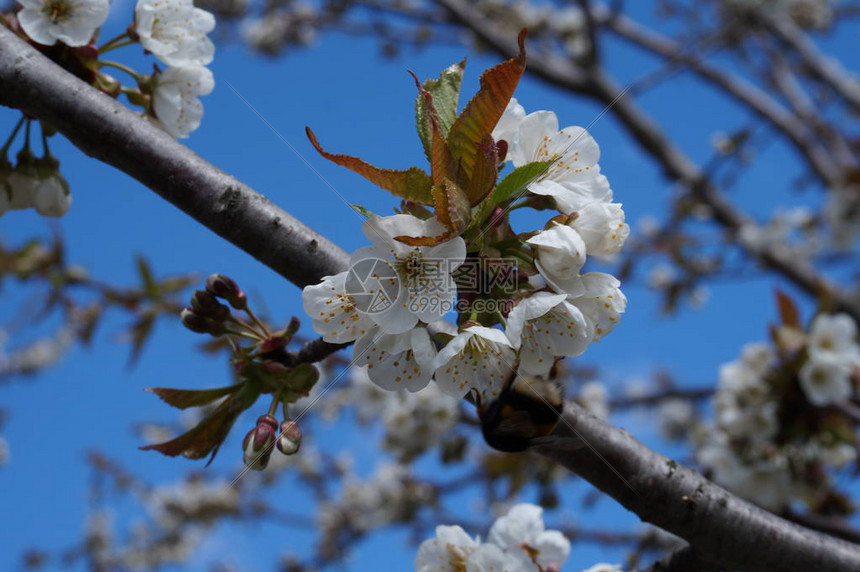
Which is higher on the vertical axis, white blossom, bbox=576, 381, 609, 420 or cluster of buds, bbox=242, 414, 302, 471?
white blossom, bbox=576, 381, 609, 420

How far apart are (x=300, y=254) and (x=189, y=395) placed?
31 cm

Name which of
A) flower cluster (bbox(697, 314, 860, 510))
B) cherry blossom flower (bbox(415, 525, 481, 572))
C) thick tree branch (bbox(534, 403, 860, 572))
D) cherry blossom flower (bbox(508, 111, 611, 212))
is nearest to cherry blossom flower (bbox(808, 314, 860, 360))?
flower cluster (bbox(697, 314, 860, 510))

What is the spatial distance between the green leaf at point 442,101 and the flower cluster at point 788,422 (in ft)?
7.27

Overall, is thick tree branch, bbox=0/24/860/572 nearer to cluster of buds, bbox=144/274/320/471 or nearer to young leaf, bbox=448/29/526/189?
cluster of buds, bbox=144/274/320/471

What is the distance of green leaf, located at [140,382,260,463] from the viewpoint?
112cm

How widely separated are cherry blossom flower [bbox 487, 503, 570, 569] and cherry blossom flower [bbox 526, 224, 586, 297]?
2.51 ft

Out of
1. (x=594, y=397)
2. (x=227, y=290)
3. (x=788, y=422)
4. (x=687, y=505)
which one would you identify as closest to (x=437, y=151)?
(x=227, y=290)

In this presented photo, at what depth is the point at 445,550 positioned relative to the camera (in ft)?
4.64

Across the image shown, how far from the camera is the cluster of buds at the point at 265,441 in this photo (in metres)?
1.04

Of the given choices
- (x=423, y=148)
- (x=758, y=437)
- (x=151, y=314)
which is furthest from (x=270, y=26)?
(x=423, y=148)

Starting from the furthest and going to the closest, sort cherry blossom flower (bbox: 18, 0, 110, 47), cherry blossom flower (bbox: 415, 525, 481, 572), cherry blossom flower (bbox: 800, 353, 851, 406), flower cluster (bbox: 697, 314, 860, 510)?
flower cluster (bbox: 697, 314, 860, 510)
cherry blossom flower (bbox: 800, 353, 851, 406)
cherry blossom flower (bbox: 415, 525, 481, 572)
cherry blossom flower (bbox: 18, 0, 110, 47)

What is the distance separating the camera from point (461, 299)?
104cm

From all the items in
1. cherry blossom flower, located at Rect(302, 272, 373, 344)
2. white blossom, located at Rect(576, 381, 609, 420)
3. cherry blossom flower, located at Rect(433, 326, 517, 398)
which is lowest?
cherry blossom flower, located at Rect(302, 272, 373, 344)

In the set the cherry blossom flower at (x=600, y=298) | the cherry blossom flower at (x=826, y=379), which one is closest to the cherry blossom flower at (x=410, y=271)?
the cherry blossom flower at (x=600, y=298)
